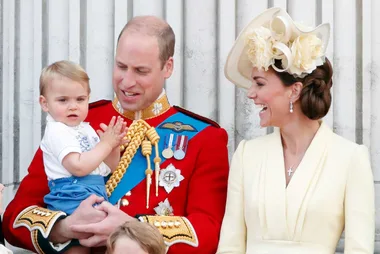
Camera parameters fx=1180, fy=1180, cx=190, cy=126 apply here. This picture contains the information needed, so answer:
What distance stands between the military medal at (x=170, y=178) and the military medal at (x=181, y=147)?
0.18 ft

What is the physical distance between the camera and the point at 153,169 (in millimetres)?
4996

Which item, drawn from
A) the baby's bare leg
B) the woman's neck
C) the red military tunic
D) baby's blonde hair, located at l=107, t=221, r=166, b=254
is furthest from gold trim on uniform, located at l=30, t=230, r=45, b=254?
the woman's neck

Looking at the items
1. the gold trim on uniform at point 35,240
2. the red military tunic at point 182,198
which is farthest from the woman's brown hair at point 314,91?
the gold trim on uniform at point 35,240

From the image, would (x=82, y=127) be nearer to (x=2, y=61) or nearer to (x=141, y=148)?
(x=141, y=148)

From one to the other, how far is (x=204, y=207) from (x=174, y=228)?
0.69ft

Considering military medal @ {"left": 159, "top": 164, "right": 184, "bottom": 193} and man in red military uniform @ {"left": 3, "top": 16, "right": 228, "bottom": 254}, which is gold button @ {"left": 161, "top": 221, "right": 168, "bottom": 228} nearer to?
man in red military uniform @ {"left": 3, "top": 16, "right": 228, "bottom": 254}

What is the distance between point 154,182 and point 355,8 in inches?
53.2

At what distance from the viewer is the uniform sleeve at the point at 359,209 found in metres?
4.59

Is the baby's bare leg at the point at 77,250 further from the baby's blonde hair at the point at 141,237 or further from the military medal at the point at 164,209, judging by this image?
the baby's blonde hair at the point at 141,237

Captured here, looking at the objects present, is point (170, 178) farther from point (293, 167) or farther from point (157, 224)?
point (293, 167)

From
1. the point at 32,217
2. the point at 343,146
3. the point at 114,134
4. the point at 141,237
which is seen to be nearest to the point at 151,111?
the point at 114,134

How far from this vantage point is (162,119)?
16.9 ft

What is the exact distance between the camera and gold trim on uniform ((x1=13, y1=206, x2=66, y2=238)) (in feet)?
15.6

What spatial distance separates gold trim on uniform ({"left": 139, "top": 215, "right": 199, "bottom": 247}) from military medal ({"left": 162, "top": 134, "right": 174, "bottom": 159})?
32 cm
